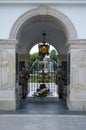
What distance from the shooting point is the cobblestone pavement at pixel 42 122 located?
1095 cm

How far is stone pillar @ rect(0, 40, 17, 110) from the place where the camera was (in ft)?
47.6

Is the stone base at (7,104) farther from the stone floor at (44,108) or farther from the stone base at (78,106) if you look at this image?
the stone base at (78,106)

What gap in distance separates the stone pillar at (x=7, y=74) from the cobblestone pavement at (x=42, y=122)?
1.43 m

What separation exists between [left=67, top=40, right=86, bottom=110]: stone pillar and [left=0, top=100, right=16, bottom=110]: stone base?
6.89 ft

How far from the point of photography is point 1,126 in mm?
11070

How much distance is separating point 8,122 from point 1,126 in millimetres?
693

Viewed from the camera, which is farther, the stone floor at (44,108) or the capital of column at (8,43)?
the capital of column at (8,43)

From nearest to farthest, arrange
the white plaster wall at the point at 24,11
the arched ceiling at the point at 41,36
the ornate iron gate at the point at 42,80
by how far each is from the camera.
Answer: the white plaster wall at the point at 24,11
the arched ceiling at the point at 41,36
the ornate iron gate at the point at 42,80

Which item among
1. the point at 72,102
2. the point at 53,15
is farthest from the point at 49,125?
the point at 53,15

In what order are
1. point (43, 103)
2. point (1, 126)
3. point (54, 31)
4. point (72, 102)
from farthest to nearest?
1. point (54, 31)
2. point (43, 103)
3. point (72, 102)
4. point (1, 126)

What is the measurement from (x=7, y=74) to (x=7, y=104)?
3.63 ft

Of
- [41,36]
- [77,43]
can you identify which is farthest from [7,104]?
[41,36]

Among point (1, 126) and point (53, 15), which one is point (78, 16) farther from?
point (1, 126)

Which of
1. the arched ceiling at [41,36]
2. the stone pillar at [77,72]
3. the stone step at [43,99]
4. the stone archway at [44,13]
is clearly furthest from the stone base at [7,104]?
the arched ceiling at [41,36]
